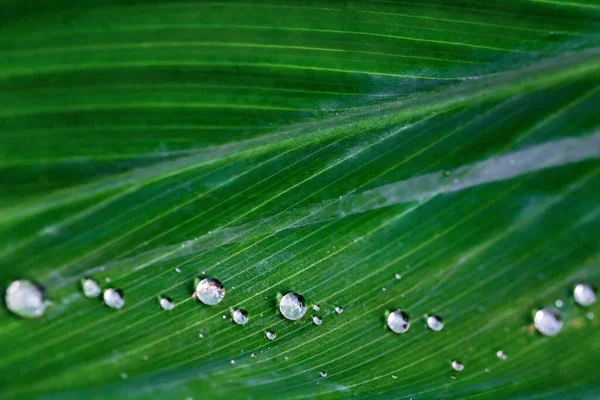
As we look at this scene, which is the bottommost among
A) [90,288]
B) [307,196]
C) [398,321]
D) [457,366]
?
[457,366]

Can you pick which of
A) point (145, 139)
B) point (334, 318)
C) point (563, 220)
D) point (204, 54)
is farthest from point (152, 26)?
point (563, 220)

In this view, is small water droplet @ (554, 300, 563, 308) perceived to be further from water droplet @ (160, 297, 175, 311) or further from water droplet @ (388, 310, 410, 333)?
water droplet @ (160, 297, 175, 311)

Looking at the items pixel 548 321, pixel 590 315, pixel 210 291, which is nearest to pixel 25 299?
pixel 210 291

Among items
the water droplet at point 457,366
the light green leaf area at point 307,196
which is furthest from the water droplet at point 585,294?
the water droplet at point 457,366

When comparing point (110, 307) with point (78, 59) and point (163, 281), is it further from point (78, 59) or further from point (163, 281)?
point (78, 59)

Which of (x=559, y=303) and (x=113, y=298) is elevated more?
(x=113, y=298)

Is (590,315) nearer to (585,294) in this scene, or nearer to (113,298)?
(585,294)

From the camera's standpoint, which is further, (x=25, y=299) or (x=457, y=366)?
(x=457, y=366)

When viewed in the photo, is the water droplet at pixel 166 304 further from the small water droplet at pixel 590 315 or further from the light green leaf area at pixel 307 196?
the small water droplet at pixel 590 315
